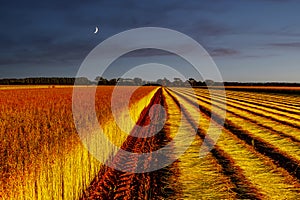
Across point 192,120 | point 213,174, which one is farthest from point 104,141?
point 192,120

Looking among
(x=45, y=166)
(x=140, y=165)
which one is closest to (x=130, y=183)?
(x=140, y=165)

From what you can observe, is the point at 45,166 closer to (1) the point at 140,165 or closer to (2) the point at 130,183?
(2) the point at 130,183

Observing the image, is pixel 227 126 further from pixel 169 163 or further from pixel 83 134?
pixel 83 134

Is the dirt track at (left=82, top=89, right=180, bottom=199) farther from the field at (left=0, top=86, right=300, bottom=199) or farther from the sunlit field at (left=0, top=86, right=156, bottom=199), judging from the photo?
the sunlit field at (left=0, top=86, right=156, bottom=199)

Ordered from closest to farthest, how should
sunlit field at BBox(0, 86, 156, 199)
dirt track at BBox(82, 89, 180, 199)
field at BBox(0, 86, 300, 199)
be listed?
sunlit field at BBox(0, 86, 156, 199), field at BBox(0, 86, 300, 199), dirt track at BBox(82, 89, 180, 199)

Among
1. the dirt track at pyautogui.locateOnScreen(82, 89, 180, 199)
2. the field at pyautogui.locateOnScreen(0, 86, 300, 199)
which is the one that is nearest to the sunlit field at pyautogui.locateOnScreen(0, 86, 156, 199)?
the field at pyautogui.locateOnScreen(0, 86, 300, 199)

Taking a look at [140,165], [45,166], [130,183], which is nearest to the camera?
[45,166]

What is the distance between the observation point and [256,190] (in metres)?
8.05

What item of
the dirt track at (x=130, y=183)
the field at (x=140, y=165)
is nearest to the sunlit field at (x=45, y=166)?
the field at (x=140, y=165)

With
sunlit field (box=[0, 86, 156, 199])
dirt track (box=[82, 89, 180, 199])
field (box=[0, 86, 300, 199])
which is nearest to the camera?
sunlit field (box=[0, 86, 156, 199])

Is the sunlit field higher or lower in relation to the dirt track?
higher

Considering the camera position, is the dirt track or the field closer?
the field

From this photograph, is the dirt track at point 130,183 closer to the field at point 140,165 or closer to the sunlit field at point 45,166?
the field at point 140,165

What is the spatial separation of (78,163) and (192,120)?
45.0ft
